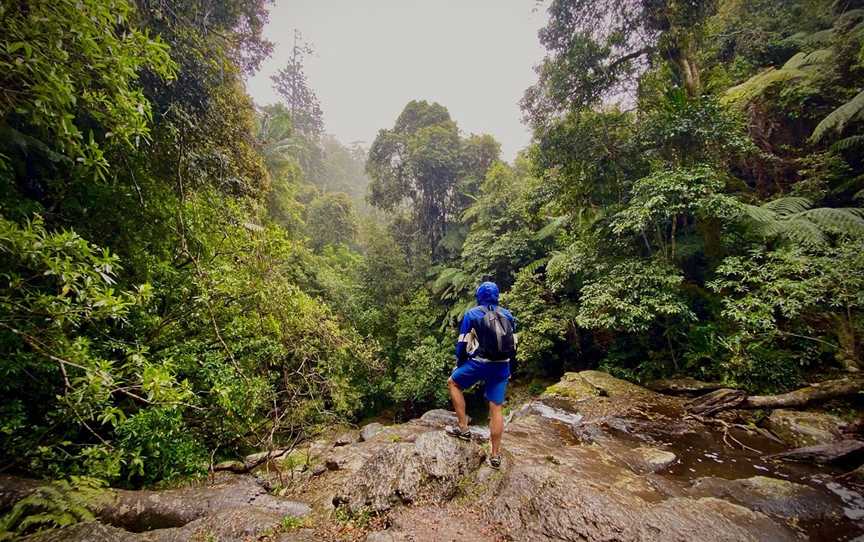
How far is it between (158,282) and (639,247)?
9.85 metres

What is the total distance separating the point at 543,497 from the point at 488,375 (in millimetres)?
1090

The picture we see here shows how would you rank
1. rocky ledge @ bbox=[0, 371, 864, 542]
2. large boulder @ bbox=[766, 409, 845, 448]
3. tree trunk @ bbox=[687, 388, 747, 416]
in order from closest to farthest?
rocky ledge @ bbox=[0, 371, 864, 542] < large boulder @ bbox=[766, 409, 845, 448] < tree trunk @ bbox=[687, 388, 747, 416]

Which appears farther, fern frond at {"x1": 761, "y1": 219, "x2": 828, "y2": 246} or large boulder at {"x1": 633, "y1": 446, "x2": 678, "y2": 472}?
fern frond at {"x1": 761, "y1": 219, "x2": 828, "y2": 246}

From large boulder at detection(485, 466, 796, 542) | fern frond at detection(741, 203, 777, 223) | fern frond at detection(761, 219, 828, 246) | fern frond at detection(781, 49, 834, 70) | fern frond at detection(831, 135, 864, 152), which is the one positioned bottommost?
large boulder at detection(485, 466, 796, 542)

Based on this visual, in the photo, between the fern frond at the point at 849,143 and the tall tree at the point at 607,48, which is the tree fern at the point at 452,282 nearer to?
the tall tree at the point at 607,48

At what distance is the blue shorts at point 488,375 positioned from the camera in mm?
3270

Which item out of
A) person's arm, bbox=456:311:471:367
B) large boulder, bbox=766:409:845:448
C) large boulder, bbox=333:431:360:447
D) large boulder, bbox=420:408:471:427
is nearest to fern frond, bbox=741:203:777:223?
large boulder, bbox=766:409:845:448

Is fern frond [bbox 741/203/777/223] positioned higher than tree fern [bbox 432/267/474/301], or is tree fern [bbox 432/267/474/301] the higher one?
fern frond [bbox 741/203/777/223]

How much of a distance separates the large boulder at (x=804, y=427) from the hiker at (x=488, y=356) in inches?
159

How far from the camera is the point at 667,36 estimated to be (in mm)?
7520

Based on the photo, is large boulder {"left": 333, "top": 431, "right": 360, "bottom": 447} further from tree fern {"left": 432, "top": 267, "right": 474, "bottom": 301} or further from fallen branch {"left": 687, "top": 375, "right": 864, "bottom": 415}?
fallen branch {"left": 687, "top": 375, "right": 864, "bottom": 415}

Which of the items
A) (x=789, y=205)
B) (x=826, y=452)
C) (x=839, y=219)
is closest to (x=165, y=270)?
(x=826, y=452)

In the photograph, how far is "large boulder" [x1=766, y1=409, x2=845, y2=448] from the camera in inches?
159

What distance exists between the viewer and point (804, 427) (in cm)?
425
